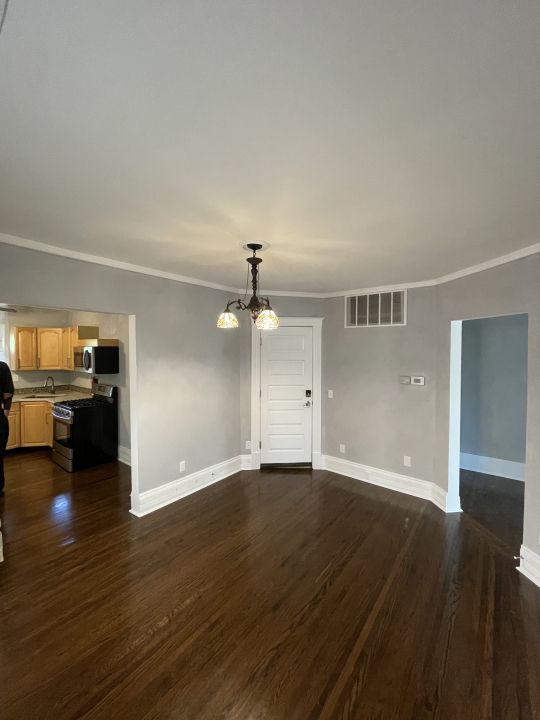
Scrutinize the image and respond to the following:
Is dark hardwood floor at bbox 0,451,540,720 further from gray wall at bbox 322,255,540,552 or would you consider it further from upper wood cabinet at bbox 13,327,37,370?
upper wood cabinet at bbox 13,327,37,370

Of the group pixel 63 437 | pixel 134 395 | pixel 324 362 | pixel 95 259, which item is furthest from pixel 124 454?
pixel 324 362

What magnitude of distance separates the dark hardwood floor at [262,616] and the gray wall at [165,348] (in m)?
0.78

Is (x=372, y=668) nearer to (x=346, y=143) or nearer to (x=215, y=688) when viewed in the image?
(x=215, y=688)

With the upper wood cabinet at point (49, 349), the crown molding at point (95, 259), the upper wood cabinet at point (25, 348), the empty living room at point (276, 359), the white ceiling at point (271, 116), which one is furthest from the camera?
the upper wood cabinet at point (49, 349)

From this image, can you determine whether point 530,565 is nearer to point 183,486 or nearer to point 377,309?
point 377,309

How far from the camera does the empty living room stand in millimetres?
965

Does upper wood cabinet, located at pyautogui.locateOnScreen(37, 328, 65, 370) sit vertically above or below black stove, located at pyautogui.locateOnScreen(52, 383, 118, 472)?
above

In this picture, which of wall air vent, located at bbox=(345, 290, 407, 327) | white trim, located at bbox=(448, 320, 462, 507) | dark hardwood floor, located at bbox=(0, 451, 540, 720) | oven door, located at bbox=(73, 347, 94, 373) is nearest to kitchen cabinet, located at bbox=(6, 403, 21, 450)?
oven door, located at bbox=(73, 347, 94, 373)

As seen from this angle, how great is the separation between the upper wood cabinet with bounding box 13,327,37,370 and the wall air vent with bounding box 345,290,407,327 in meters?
Result: 5.39

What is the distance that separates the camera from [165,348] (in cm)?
365

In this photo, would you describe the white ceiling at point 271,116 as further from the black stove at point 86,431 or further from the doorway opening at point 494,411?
the black stove at point 86,431

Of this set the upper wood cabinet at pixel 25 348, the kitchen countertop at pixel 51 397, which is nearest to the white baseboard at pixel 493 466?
the kitchen countertop at pixel 51 397

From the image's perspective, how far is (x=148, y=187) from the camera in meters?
1.65

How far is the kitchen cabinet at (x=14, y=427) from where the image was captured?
17.4 ft
